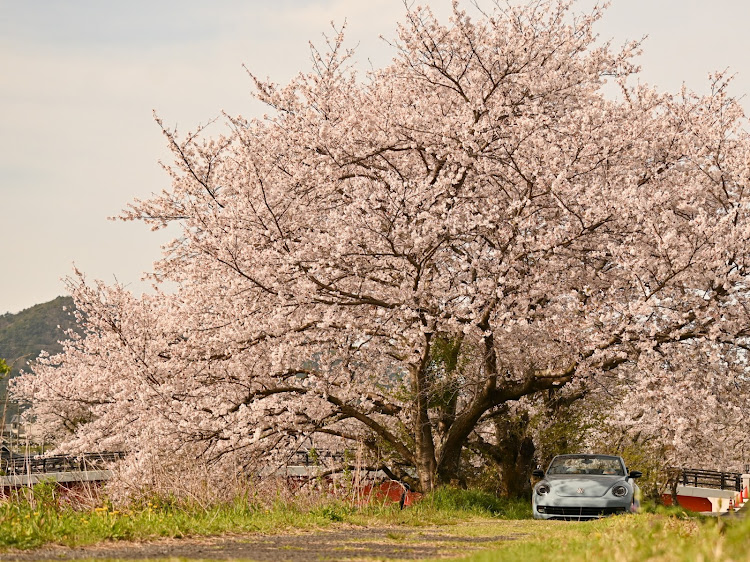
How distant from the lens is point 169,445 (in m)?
16.3

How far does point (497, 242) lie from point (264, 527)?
885 centimetres

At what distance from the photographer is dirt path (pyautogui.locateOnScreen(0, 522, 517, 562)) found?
23.6 ft

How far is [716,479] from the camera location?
4069cm

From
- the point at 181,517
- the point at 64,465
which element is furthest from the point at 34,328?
the point at 181,517

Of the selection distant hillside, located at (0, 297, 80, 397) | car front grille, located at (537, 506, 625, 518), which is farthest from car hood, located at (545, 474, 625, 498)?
distant hillside, located at (0, 297, 80, 397)

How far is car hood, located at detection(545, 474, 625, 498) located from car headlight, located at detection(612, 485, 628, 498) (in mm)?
98

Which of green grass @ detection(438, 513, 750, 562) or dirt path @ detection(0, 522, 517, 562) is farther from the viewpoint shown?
dirt path @ detection(0, 522, 517, 562)

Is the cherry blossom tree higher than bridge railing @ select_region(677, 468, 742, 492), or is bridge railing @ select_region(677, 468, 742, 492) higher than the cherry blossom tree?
the cherry blossom tree

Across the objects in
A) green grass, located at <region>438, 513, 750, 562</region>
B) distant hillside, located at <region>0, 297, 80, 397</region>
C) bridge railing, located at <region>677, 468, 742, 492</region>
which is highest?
distant hillside, located at <region>0, 297, 80, 397</region>

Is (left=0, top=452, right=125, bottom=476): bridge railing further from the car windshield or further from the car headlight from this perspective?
the car headlight

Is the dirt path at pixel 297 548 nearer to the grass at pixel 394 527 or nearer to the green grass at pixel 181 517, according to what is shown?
the grass at pixel 394 527

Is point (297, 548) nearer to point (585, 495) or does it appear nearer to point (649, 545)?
point (649, 545)

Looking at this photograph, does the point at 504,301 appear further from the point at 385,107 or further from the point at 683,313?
the point at 385,107

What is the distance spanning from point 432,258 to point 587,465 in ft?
17.4
